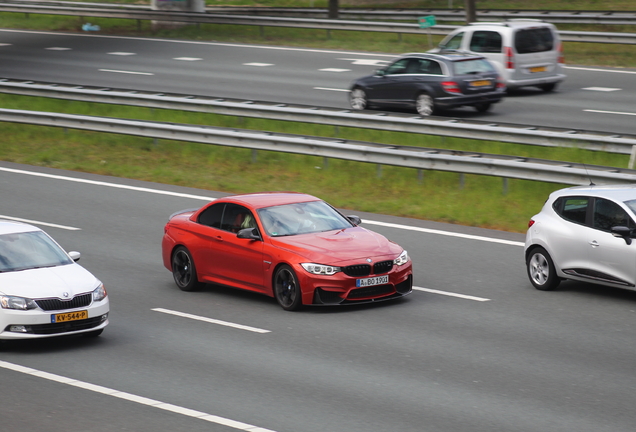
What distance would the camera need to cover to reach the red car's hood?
12.1 m

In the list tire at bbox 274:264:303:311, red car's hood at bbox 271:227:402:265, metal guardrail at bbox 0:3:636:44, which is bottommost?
tire at bbox 274:264:303:311

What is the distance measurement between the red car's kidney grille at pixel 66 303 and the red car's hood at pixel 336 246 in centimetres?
259

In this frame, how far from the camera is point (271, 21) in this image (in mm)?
39125

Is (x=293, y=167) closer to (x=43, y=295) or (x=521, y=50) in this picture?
(x=521, y=50)

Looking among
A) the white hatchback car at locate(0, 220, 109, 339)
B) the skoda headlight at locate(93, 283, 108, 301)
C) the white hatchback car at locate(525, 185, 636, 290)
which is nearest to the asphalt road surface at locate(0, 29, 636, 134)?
the white hatchback car at locate(525, 185, 636, 290)

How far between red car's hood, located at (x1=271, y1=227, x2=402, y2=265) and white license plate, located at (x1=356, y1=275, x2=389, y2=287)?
0.26 meters

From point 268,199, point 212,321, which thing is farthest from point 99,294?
point 268,199

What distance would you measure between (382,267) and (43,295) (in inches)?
155

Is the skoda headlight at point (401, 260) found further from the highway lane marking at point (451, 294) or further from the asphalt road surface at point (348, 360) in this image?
the highway lane marking at point (451, 294)

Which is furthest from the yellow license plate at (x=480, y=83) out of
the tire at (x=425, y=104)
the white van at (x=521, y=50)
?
the white van at (x=521, y=50)

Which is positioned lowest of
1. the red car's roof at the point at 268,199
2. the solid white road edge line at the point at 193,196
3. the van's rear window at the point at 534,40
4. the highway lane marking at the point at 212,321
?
the solid white road edge line at the point at 193,196

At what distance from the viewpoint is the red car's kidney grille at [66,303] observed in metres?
10.6

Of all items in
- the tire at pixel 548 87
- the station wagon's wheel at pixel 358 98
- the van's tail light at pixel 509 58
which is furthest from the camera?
the tire at pixel 548 87

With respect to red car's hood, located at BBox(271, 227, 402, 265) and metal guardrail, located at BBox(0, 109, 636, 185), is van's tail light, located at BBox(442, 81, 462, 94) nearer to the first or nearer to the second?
metal guardrail, located at BBox(0, 109, 636, 185)
